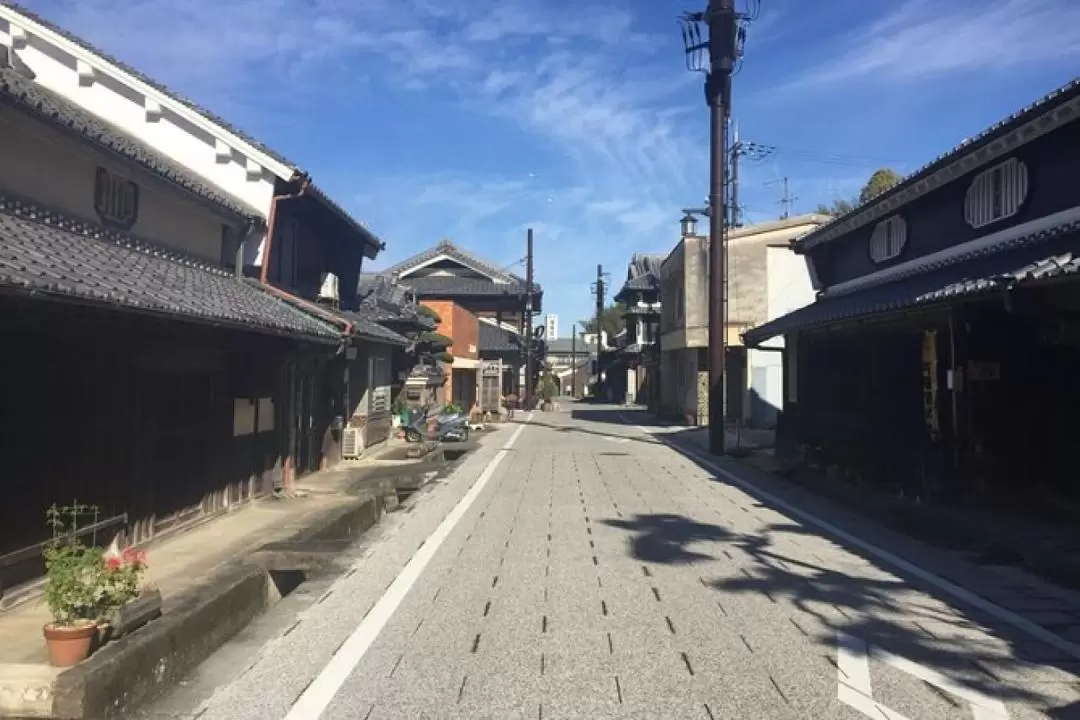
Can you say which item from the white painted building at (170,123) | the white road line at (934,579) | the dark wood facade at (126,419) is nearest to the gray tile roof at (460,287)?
the white painted building at (170,123)

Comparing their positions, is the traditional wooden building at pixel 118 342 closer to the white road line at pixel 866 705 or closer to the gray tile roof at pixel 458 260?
the white road line at pixel 866 705

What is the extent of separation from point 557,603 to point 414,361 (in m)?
21.2

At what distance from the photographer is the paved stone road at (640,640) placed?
496 cm

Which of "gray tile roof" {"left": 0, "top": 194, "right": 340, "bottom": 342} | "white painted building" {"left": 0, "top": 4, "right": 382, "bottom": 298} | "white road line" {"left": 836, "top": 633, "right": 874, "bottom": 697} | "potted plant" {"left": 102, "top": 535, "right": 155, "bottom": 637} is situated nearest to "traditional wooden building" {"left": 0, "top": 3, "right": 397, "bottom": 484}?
"white painted building" {"left": 0, "top": 4, "right": 382, "bottom": 298}

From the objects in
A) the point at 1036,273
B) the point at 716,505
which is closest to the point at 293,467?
the point at 716,505

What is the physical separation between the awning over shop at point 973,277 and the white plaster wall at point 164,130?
396 inches

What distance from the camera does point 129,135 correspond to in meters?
14.7

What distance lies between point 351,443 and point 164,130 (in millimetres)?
7346

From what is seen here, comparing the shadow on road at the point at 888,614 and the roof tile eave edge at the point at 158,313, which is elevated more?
the roof tile eave edge at the point at 158,313

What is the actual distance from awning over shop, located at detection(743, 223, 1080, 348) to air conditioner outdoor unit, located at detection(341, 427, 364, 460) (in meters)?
9.47

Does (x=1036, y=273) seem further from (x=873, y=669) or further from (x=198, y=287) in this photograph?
(x=198, y=287)

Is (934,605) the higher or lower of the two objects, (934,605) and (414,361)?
the lower

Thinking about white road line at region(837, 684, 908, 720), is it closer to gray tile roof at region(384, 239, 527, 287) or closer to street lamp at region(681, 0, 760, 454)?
street lamp at region(681, 0, 760, 454)

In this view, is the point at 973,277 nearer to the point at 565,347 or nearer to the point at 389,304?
the point at 389,304
